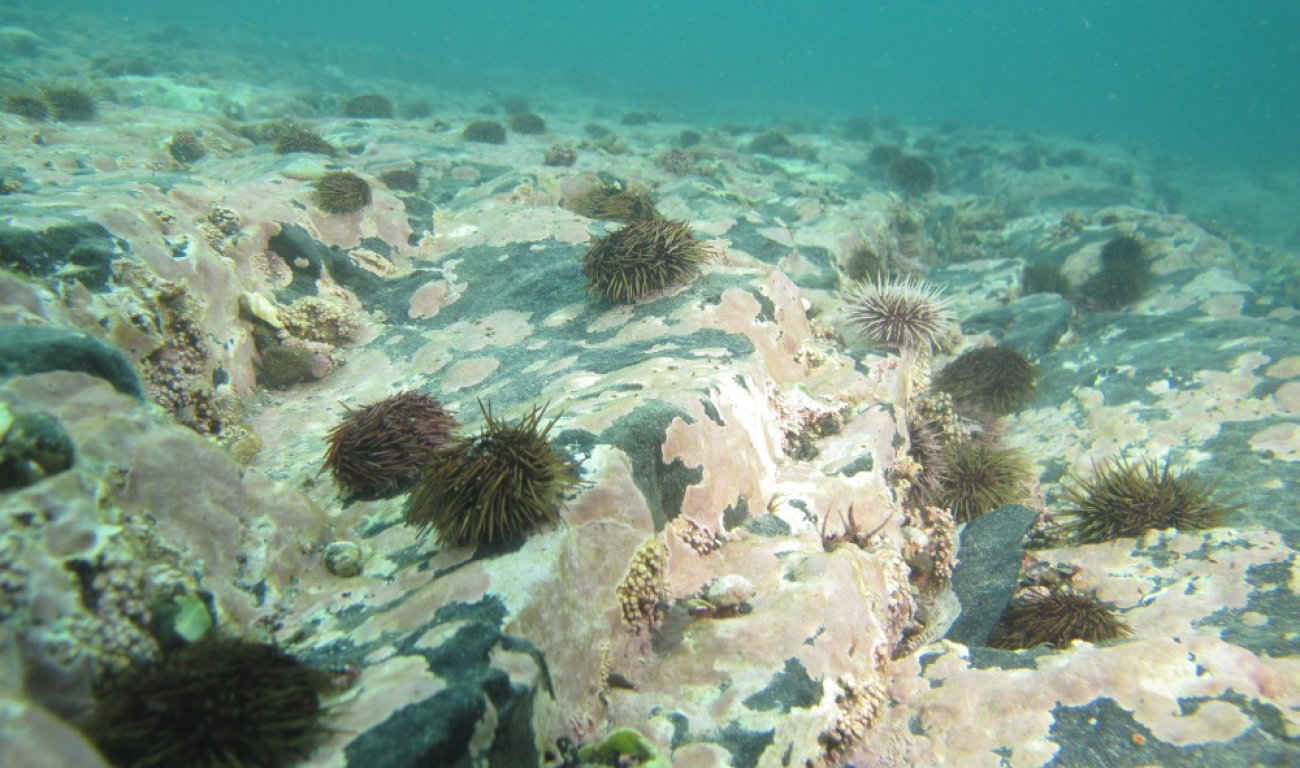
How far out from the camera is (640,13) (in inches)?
5113

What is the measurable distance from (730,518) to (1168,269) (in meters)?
15.5

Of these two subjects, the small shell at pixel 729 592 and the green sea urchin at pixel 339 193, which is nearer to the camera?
the small shell at pixel 729 592

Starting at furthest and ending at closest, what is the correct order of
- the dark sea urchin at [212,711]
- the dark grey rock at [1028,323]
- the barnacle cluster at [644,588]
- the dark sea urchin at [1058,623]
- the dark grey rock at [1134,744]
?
the dark grey rock at [1028,323]
the dark sea urchin at [1058,623]
the barnacle cluster at [644,588]
the dark grey rock at [1134,744]
the dark sea urchin at [212,711]

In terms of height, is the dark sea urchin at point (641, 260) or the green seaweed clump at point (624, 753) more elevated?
the dark sea urchin at point (641, 260)

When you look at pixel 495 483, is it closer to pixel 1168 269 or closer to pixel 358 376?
pixel 358 376

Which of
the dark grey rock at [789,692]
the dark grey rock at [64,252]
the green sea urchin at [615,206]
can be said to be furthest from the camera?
the green sea urchin at [615,206]

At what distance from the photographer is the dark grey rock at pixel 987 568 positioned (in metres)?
5.39

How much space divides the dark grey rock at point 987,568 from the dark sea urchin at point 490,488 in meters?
3.99

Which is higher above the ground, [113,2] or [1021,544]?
[113,2]

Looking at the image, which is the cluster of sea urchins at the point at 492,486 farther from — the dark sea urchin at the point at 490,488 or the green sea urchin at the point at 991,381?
the green sea urchin at the point at 991,381

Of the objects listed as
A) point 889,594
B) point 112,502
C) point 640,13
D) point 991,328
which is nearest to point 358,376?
point 112,502

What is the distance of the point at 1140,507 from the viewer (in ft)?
20.9

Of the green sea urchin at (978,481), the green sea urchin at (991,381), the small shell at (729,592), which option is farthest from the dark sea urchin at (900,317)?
the small shell at (729,592)

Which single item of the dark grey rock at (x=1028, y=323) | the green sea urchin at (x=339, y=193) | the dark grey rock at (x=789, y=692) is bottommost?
the dark grey rock at (x=789, y=692)
